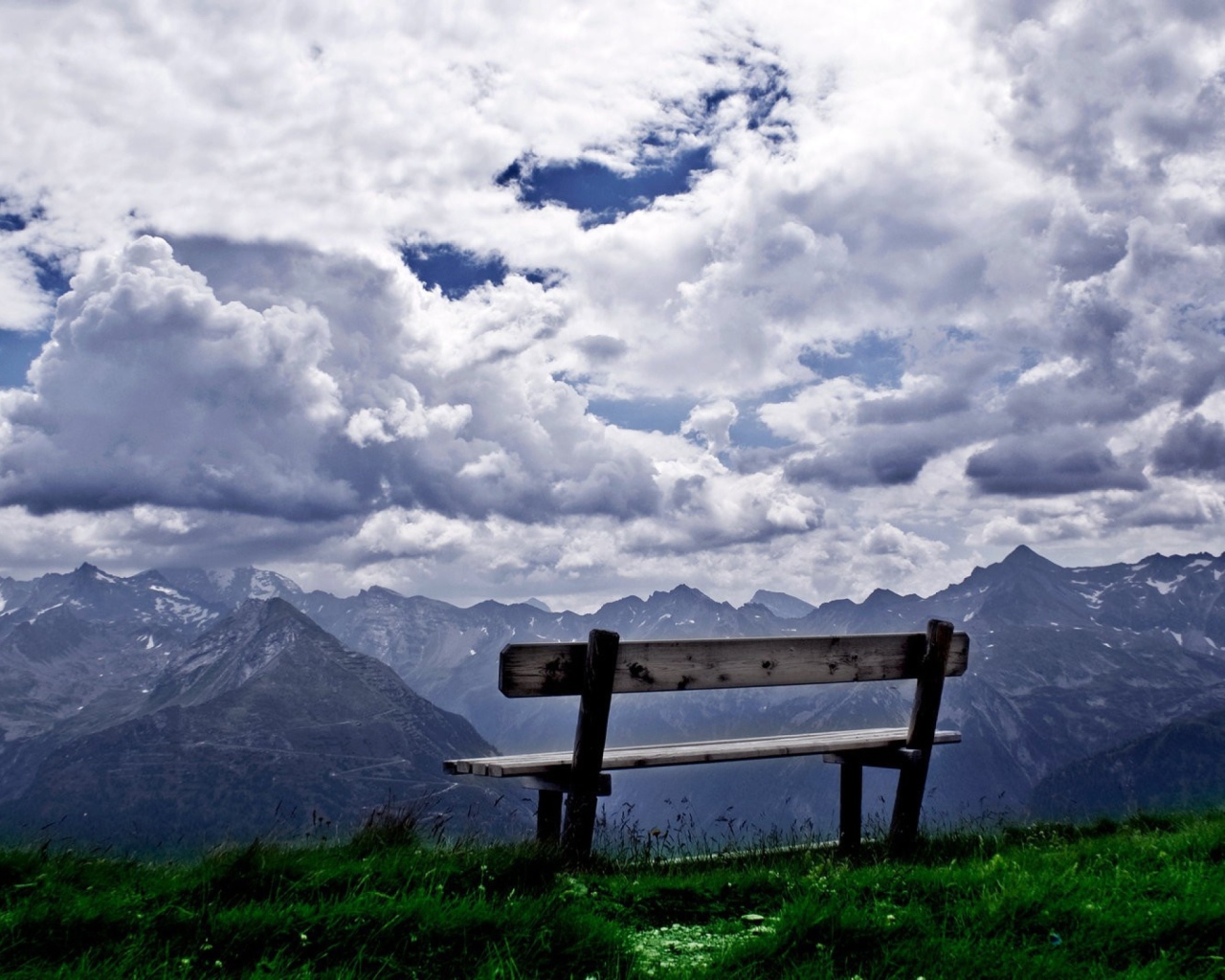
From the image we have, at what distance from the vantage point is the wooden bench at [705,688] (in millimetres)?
7297

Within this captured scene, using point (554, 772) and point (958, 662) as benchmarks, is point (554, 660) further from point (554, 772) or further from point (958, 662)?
point (958, 662)

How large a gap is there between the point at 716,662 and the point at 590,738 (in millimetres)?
1272

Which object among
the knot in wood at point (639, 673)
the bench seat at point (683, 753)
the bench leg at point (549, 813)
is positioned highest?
the knot in wood at point (639, 673)

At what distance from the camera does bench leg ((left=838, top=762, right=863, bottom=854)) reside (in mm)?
8672

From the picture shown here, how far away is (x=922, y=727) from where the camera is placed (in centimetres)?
907

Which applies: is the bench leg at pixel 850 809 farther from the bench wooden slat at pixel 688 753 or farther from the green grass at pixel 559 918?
the green grass at pixel 559 918

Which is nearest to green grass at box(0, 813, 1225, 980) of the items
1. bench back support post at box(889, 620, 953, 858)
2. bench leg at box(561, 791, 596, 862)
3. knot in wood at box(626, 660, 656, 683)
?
bench leg at box(561, 791, 596, 862)

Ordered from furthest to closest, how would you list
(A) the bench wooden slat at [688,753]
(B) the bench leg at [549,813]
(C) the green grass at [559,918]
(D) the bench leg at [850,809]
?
1. (D) the bench leg at [850,809]
2. (B) the bench leg at [549,813]
3. (A) the bench wooden slat at [688,753]
4. (C) the green grass at [559,918]

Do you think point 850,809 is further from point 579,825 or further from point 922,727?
point 579,825

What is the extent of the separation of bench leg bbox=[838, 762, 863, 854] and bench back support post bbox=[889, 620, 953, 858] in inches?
13.3

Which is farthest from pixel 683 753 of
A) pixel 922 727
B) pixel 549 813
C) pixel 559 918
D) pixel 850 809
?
pixel 559 918

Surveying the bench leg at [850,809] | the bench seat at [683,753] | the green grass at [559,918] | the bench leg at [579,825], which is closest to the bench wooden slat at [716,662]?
the bench seat at [683,753]

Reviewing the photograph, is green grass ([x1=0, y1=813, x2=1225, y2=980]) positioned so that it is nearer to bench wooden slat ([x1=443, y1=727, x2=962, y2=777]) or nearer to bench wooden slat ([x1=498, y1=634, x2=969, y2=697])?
bench wooden slat ([x1=443, y1=727, x2=962, y2=777])

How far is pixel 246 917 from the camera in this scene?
4.47 meters
